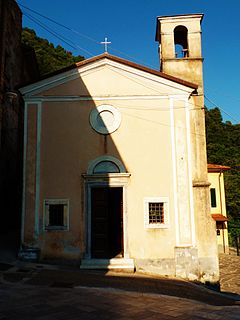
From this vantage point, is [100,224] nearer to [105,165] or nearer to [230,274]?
[105,165]

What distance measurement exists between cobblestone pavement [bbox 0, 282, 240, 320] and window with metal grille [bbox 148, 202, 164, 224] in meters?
3.72

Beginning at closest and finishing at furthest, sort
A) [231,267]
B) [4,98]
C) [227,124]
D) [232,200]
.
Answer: [4,98] < [231,267] < [232,200] < [227,124]

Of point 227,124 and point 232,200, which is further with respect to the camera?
point 227,124

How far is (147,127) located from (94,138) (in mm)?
1893

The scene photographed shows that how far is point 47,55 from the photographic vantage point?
3173cm

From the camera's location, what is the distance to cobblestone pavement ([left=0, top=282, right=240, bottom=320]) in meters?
5.34

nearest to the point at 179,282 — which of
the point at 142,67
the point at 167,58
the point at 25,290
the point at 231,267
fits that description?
the point at 25,290

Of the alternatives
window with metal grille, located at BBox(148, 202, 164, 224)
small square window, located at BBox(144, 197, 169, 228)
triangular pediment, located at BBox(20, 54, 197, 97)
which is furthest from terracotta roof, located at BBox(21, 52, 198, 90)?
window with metal grille, located at BBox(148, 202, 164, 224)

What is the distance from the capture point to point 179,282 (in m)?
9.59

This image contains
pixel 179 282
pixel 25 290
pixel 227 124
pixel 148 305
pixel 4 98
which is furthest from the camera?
pixel 227 124

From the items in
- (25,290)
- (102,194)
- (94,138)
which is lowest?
(25,290)

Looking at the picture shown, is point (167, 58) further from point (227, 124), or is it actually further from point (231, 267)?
point (227, 124)

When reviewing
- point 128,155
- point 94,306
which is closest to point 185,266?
point 128,155

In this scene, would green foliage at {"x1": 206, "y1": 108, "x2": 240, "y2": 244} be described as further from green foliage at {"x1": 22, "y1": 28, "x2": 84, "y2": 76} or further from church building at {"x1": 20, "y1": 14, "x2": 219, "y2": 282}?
church building at {"x1": 20, "y1": 14, "x2": 219, "y2": 282}
